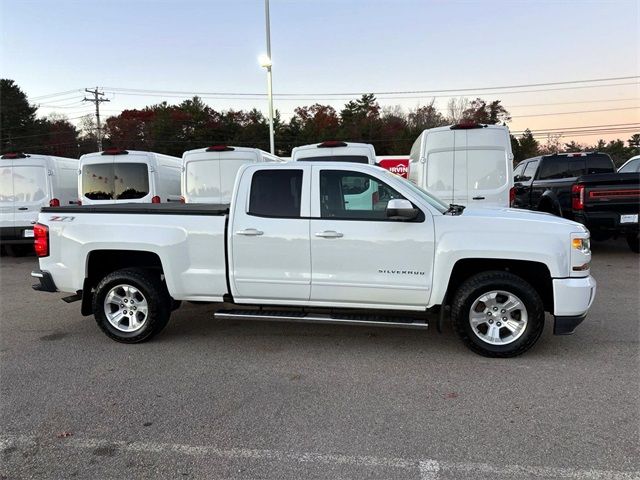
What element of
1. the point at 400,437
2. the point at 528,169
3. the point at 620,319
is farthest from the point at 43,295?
the point at 528,169

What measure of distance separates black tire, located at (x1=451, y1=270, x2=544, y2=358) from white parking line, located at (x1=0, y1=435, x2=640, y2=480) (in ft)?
5.75

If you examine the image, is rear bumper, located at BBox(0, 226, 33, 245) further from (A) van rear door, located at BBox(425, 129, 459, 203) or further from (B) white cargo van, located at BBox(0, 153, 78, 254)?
(A) van rear door, located at BBox(425, 129, 459, 203)

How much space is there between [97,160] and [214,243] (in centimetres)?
730

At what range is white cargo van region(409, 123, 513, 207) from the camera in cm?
903

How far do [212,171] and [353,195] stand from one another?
589 centimetres

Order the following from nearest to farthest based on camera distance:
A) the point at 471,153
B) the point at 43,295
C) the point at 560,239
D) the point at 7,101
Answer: the point at 560,239 → the point at 43,295 → the point at 471,153 → the point at 7,101

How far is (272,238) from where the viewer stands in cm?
491

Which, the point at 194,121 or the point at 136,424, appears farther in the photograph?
the point at 194,121

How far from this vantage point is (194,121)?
55.5m

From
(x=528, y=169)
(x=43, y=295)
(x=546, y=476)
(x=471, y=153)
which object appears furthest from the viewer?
(x=528, y=169)

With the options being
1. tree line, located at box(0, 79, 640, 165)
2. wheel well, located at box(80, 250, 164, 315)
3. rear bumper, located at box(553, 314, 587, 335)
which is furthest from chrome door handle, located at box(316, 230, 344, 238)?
tree line, located at box(0, 79, 640, 165)

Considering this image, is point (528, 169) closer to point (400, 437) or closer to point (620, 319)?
point (620, 319)

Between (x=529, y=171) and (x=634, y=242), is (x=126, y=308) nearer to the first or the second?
(x=634, y=242)

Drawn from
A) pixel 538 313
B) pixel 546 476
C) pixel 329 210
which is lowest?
pixel 546 476
